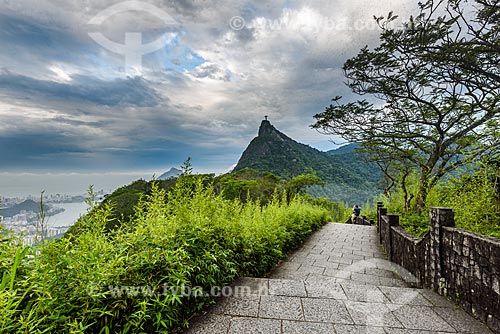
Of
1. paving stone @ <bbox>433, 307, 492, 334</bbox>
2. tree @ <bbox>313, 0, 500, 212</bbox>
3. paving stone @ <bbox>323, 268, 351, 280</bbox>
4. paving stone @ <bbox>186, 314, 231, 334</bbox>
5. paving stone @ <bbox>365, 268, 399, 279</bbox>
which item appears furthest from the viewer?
tree @ <bbox>313, 0, 500, 212</bbox>

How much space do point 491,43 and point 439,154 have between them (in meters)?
3.29

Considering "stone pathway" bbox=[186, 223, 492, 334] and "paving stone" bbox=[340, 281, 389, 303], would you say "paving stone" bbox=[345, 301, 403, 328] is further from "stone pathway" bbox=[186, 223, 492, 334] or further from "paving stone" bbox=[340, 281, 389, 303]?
"paving stone" bbox=[340, 281, 389, 303]

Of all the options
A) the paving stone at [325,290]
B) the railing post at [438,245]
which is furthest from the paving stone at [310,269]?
the railing post at [438,245]

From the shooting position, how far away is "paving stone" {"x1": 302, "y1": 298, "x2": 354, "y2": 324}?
6.88ft

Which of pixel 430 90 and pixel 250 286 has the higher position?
pixel 430 90

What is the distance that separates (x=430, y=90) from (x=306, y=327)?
6699 millimetres

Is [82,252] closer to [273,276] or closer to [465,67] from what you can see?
[273,276]

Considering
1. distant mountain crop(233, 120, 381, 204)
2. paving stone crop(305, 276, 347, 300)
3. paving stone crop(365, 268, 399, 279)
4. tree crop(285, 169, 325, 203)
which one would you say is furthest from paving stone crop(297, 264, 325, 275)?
distant mountain crop(233, 120, 381, 204)

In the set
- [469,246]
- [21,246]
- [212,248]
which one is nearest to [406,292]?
[469,246]

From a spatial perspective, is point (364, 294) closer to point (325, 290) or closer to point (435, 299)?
point (325, 290)

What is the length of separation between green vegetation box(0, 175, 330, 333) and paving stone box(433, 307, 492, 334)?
1962 mm

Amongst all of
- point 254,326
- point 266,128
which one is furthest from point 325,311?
point 266,128

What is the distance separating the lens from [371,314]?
2.20 meters

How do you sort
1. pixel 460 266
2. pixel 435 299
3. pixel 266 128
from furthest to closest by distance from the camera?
pixel 266 128 → pixel 435 299 → pixel 460 266
